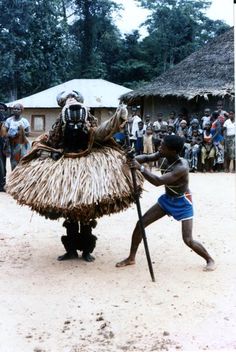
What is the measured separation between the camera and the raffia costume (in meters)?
4.66

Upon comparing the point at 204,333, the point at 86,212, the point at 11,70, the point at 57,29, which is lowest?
the point at 204,333

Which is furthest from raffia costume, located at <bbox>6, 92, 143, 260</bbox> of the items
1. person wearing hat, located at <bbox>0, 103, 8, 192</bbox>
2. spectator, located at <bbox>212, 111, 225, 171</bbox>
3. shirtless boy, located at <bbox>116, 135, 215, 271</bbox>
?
spectator, located at <bbox>212, 111, 225, 171</bbox>

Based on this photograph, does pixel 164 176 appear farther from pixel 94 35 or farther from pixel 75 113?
pixel 94 35

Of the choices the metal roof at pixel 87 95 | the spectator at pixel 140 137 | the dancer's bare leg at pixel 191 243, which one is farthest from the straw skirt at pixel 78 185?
the metal roof at pixel 87 95

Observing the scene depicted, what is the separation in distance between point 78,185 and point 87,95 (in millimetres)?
22545

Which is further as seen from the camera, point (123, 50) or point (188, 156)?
point (123, 50)

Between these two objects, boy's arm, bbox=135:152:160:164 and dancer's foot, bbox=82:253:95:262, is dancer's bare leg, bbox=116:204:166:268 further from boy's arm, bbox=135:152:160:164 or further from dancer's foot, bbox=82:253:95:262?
boy's arm, bbox=135:152:160:164

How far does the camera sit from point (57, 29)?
27859mm

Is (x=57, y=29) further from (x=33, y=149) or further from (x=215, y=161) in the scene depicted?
(x=33, y=149)

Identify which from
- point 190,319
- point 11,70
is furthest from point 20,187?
point 11,70

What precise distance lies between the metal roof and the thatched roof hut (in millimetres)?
5593

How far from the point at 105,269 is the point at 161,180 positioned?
1051mm

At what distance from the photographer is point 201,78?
60.1 feet

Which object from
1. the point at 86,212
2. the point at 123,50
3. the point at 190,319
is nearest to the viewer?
the point at 190,319
